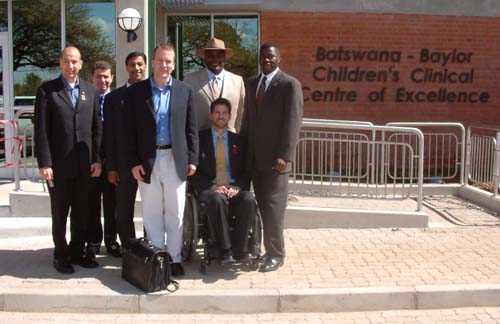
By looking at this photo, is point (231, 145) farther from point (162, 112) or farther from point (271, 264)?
point (271, 264)

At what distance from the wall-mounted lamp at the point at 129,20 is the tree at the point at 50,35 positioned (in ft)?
7.17

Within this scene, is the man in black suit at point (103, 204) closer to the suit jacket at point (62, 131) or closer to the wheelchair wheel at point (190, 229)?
the suit jacket at point (62, 131)

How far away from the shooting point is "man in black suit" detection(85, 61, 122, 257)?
5664 mm

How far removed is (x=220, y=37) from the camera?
11.2 metres

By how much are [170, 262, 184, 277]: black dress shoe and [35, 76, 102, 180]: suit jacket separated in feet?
3.82

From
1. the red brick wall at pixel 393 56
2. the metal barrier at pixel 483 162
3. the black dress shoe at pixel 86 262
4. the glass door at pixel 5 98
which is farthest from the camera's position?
the red brick wall at pixel 393 56

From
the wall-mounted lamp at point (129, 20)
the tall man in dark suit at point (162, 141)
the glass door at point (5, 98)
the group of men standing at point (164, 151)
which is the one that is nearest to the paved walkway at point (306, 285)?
the group of men standing at point (164, 151)

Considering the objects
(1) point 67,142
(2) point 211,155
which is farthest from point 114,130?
(2) point 211,155

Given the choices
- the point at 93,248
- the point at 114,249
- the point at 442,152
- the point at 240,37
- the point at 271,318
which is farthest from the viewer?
the point at 240,37

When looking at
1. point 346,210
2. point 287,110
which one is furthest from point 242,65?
point 287,110

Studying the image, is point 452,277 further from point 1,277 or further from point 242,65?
point 242,65

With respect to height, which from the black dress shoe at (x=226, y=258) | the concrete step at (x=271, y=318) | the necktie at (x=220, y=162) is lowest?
the concrete step at (x=271, y=318)

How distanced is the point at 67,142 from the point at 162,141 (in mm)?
870

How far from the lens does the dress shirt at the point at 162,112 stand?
5.01 m
